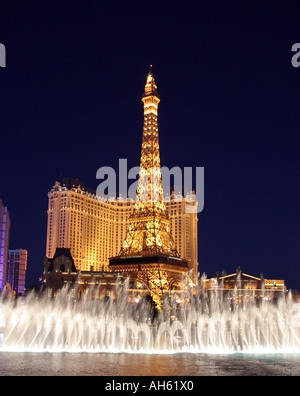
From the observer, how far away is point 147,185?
3981 inches

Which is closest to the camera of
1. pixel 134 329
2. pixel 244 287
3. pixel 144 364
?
pixel 144 364

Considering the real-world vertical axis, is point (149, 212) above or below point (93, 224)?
below

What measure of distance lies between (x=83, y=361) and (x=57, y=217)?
10480 centimetres

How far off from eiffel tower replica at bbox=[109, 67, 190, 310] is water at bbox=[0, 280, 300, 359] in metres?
5.18

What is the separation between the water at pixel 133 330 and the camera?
117 ft

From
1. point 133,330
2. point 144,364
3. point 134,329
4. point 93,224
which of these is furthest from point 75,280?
point 144,364

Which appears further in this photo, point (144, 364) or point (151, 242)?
point (151, 242)

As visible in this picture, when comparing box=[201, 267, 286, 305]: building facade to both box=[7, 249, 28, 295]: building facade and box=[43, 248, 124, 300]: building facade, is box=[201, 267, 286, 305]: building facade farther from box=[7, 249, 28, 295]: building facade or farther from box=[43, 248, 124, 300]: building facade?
box=[7, 249, 28, 295]: building facade

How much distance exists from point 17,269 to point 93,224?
57.9 metres

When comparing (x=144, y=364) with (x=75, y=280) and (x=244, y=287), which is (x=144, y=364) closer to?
(x=75, y=280)

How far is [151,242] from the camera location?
96.9 meters

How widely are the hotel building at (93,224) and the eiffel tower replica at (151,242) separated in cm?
2560
